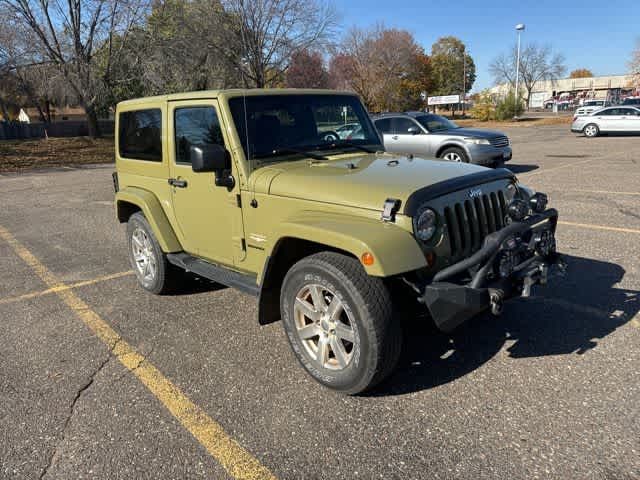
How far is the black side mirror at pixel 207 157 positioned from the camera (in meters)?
3.29

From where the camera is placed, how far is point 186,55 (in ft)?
86.6

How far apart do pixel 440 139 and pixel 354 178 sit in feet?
30.6

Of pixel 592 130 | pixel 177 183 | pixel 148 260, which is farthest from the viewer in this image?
pixel 592 130

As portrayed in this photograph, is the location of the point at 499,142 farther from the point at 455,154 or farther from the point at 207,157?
the point at 207,157

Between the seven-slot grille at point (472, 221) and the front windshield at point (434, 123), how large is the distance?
371 inches

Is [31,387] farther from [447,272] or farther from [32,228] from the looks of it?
[32,228]

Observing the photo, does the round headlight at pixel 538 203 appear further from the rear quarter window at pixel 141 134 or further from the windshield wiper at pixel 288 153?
the rear quarter window at pixel 141 134

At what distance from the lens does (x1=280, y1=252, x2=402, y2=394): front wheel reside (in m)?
2.75

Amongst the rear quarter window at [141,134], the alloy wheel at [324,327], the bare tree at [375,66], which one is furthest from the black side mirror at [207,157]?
the bare tree at [375,66]

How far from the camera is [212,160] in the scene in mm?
3354

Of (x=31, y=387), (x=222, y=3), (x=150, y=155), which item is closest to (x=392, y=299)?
(x=31, y=387)

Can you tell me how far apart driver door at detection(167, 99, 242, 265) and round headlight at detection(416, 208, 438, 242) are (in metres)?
1.43

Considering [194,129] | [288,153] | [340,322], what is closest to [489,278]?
[340,322]

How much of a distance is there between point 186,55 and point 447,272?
2695 cm
